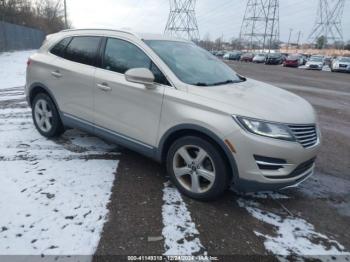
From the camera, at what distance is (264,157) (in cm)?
315

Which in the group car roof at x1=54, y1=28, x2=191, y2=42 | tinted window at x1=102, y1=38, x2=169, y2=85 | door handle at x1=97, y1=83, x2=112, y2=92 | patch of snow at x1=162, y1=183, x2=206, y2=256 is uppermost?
car roof at x1=54, y1=28, x2=191, y2=42

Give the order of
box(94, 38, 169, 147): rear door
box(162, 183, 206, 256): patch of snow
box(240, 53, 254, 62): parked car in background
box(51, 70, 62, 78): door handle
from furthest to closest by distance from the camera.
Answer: box(240, 53, 254, 62): parked car in background < box(51, 70, 62, 78): door handle < box(94, 38, 169, 147): rear door < box(162, 183, 206, 256): patch of snow

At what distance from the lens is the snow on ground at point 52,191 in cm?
282

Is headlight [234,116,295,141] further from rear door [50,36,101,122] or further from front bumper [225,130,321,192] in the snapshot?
rear door [50,36,101,122]

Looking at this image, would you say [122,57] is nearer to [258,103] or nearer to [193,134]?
[193,134]

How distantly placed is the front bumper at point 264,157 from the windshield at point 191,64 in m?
1.03

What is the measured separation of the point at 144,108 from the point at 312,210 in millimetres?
2341

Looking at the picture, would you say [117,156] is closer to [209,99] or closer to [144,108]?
[144,108]

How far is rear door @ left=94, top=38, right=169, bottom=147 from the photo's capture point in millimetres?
3781

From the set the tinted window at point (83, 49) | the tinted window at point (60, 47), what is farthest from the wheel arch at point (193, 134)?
the tinted window at point (60, 47)

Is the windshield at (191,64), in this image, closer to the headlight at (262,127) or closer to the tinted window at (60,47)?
the headlight at (262,127)

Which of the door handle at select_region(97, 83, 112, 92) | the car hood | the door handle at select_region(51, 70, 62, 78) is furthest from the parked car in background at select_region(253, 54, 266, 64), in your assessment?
the door handle at select_region(97, 83, 112, 92)

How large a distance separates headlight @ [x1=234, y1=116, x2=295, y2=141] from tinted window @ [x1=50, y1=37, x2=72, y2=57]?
3267 mm

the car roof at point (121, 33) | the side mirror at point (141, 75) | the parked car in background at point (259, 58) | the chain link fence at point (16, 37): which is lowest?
the side mirror at point (141, 75)
